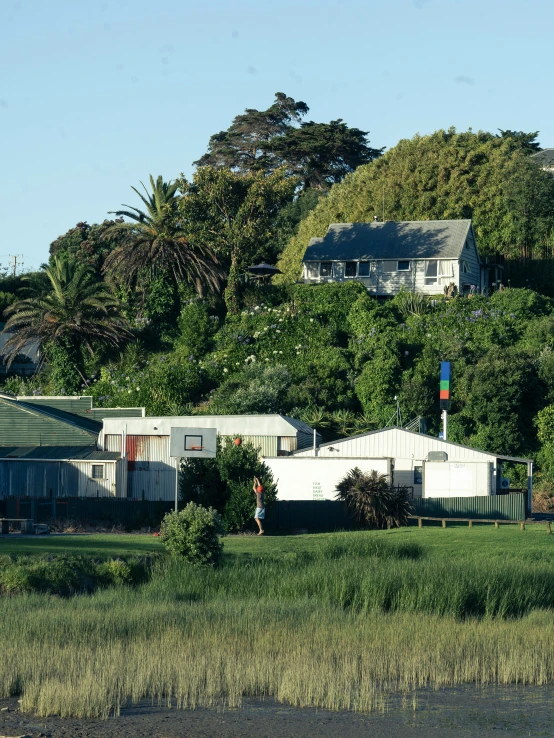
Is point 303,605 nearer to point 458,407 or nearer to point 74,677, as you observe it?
point 74,677

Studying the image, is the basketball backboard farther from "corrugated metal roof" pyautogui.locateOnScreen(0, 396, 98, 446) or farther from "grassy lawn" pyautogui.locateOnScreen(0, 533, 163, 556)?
"corrugated metal roof" pyautogui.locateOnScreen(0, 396, 98, 446)

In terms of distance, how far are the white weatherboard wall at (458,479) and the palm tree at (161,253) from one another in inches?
1043

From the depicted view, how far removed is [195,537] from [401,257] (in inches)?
1755

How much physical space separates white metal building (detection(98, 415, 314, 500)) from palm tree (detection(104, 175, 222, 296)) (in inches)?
827

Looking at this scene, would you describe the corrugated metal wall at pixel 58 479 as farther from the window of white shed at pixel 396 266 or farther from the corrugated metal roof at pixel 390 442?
the window of white shed at pixel 396 266

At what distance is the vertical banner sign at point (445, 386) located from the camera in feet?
172

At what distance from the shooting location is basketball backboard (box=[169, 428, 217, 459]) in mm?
38062

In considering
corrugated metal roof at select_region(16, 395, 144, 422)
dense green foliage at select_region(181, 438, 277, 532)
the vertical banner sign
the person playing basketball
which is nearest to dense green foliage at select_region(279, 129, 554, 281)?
corrugated metal roof at select_region(16, 395, 144, 422)

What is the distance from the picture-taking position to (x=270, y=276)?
78.4 meters

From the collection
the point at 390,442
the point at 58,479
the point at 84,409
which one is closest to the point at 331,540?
the point at 390,442

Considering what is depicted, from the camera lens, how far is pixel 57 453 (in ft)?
152

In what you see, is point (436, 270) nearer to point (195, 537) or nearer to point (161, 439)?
point (161, 439)

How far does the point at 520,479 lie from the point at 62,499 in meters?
22.6

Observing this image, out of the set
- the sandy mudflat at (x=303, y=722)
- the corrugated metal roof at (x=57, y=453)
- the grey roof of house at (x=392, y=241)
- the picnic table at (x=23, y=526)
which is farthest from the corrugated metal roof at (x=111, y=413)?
the sandy mudflat at (x=303, y=722)
